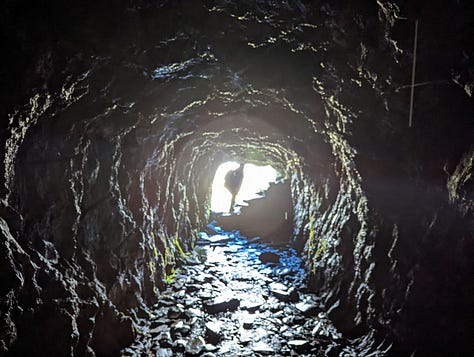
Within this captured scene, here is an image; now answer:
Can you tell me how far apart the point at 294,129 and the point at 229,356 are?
502cm

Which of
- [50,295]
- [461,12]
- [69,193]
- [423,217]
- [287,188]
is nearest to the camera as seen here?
[461,12]

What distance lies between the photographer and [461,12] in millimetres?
2350

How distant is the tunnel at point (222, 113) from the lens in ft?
9.16

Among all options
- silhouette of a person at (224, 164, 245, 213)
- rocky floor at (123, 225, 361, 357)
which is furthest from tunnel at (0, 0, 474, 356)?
silhouette of a person at (224, 164, 245, 213)

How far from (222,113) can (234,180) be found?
14.3 meters

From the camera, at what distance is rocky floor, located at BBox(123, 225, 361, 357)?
4.99 metres

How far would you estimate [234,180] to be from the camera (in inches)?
829

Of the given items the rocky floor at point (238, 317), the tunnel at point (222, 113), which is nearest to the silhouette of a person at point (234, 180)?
the rocky floor at point (238, 317)

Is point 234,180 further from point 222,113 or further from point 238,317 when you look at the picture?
point 238,317

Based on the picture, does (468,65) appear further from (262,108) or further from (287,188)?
(287,188)

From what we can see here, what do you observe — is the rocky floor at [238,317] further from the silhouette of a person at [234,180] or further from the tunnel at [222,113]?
the silhouette of a person at [234,180]

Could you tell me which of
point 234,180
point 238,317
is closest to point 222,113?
point 238,317

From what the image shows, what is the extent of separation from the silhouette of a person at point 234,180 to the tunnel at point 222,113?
46.3ft

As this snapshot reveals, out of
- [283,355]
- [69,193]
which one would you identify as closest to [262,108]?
[69,193]
